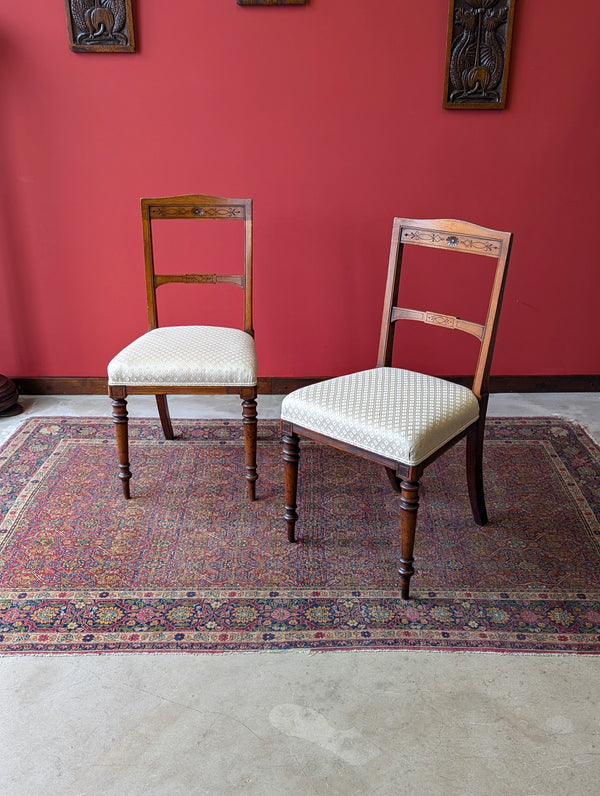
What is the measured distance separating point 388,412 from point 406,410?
0.05 m

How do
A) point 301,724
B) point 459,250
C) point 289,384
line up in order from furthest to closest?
point 289,384, point 459,250, point 301,724

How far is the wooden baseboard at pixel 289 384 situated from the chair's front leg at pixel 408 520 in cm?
146

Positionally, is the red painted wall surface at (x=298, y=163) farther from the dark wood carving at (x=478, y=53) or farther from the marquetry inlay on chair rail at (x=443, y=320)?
the marquetry inlay on chair rail at (x=443, y=320)

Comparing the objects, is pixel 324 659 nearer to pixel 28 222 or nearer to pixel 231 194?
pixel 231 194

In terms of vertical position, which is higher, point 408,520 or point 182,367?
point 182,367

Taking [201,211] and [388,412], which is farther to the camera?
[201,211]

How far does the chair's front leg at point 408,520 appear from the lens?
1.89m

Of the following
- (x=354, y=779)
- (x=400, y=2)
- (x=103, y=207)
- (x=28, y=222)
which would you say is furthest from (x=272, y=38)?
(x=354, y=779)

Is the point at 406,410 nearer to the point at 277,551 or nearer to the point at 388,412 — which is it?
the point at 388,412

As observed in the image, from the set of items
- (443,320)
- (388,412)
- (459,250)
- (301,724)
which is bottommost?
(301,724)

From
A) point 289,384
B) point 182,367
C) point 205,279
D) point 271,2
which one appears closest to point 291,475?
point 182,367

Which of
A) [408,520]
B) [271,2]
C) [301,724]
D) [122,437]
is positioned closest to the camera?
[301,724]

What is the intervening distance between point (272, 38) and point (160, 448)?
1.65m

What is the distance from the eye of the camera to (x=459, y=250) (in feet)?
7.02
